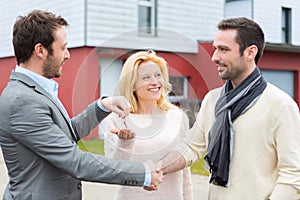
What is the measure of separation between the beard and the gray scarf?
74 centimetres

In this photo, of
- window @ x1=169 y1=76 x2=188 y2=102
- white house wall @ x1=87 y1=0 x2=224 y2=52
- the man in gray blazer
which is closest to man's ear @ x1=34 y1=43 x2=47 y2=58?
the man in gray blazer

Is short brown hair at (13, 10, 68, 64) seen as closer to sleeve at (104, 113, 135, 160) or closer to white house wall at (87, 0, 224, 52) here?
sleeve at (104, 113, 135, 160)

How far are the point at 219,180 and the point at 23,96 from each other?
3.01ft

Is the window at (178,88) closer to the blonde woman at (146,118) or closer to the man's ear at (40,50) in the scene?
the blonde woman at (146,118)

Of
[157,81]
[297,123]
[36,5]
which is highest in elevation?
[36,5]

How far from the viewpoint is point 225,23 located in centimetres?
221

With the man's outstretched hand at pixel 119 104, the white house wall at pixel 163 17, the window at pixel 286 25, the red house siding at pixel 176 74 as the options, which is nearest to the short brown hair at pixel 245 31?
the red house siding at pixel 176 74

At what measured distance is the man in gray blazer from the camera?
1.88 metres

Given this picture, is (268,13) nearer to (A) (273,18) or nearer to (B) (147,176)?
(A) (273,18)

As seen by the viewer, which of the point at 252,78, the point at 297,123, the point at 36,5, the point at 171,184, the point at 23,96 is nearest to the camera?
the point at 23,96

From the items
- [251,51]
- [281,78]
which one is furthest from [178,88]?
[281,78]

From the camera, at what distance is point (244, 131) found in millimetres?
2131

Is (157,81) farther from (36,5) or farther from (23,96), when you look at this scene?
(36,5)

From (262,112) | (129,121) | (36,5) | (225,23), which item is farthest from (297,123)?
(36,5)
